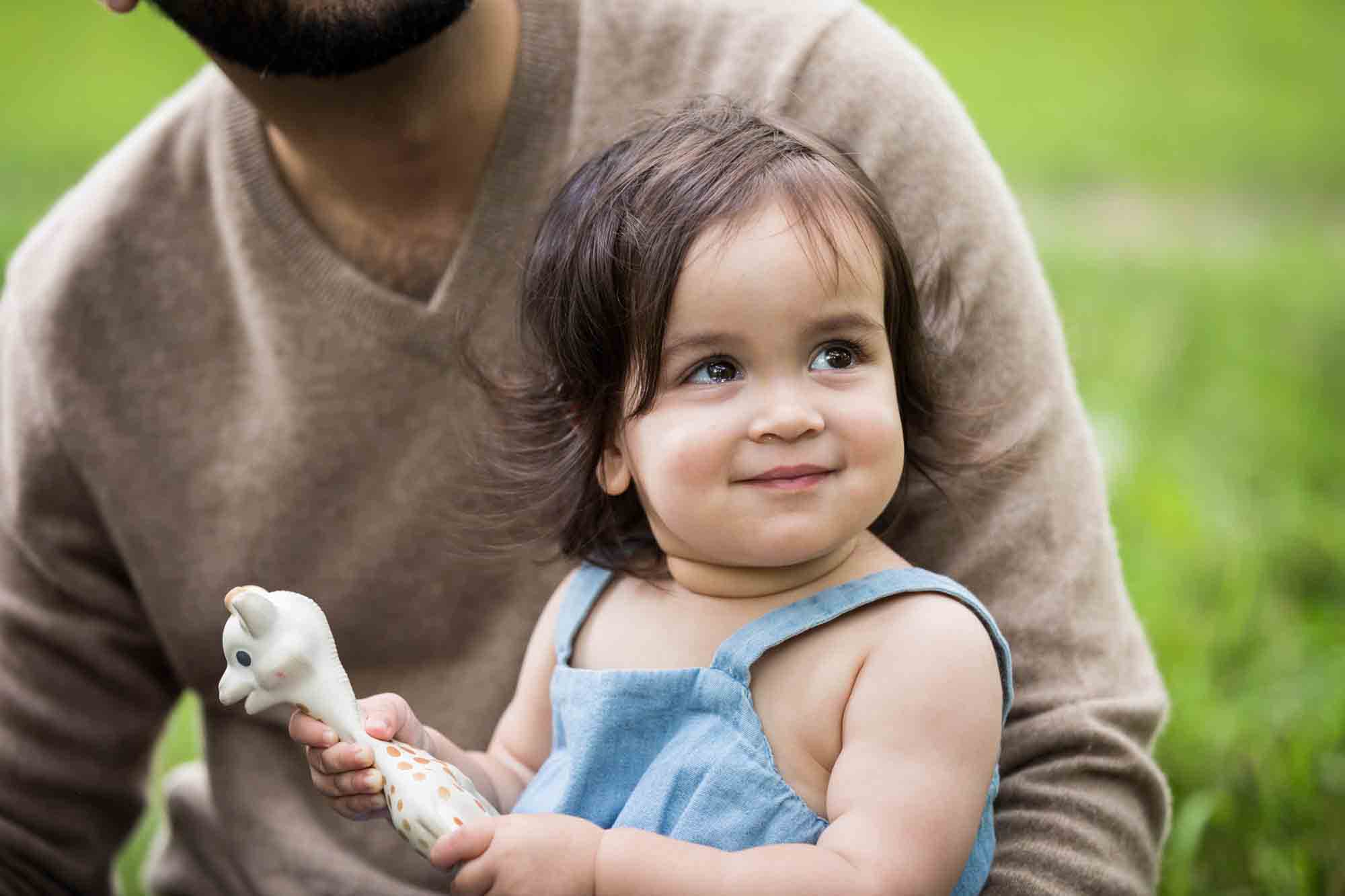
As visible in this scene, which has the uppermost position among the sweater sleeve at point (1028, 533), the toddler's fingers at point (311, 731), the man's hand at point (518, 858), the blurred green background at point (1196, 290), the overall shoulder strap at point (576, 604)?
the toddler's fingers at point (311, 731)

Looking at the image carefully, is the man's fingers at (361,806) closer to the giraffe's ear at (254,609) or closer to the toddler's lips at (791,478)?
the giraffe's ear at (254,609)

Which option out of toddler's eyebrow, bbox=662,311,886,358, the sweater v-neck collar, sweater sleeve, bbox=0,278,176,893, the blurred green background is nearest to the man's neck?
the sweater v-neck collar

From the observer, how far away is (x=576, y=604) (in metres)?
1.58

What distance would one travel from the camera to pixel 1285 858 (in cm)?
224

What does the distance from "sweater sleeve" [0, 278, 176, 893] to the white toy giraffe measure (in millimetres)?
800

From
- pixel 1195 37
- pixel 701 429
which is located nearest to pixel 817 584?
pixel 701 429

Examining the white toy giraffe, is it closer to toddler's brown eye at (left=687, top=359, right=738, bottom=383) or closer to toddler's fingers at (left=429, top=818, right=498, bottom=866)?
toddler's fingers at (left=429, top=818, right=498, bottom=866)

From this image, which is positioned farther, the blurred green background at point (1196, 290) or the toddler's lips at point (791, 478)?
the blurred green background at point (1196, 290)

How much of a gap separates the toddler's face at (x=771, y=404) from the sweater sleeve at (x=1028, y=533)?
0.94 feet

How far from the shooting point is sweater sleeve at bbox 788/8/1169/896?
5.13 feet

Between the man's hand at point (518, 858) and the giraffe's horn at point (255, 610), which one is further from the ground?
the giraffe's horn at point (255, 610)

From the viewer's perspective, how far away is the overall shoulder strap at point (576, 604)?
5.11ft

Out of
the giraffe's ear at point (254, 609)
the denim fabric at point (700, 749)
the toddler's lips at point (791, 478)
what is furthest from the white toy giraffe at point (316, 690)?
the toddler's lips at point (791, 478)

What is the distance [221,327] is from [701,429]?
88 centimetres
